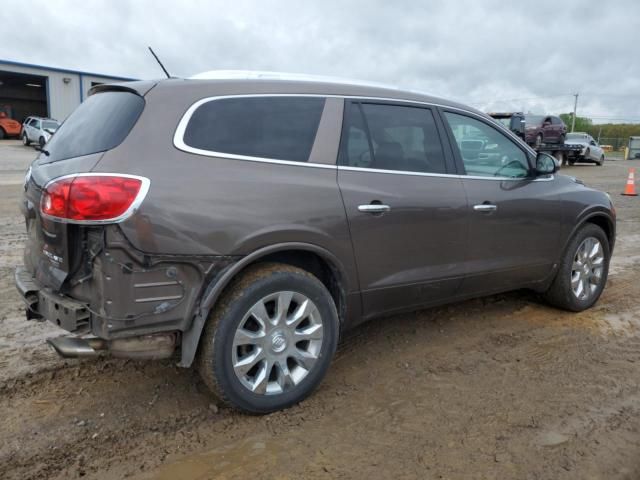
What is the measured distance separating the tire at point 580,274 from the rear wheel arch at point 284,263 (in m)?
2.36

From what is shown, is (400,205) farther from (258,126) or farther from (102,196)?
(102,196)

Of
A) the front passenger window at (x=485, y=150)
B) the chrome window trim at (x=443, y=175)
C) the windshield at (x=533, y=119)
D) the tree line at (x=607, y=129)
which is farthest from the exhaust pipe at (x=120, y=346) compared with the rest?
the tree line at (x=607, y=129)

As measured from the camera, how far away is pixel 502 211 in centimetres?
402

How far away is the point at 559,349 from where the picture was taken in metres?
4.09

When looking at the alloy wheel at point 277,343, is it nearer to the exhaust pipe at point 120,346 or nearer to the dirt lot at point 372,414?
the dirt lot at point 372,414

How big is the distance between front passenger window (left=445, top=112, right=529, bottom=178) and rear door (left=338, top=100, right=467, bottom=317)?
207 mm

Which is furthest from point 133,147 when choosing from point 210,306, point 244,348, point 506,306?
point 506,306

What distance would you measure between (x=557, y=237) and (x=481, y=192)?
1.06 metres

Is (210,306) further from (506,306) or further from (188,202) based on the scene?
(506,306)

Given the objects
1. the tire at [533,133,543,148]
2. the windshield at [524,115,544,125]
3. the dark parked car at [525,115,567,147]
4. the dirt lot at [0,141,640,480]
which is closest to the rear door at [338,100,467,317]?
the dirt lot at [0,141,640,480]

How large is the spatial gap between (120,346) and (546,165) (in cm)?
346

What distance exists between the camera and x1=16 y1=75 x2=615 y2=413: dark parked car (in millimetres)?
2602

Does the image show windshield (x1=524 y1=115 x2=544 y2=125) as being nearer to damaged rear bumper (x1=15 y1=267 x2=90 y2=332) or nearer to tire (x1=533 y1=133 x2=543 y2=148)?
tire (x1=533 y1=133 x2=543 y2=148)

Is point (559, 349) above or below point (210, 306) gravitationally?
below
